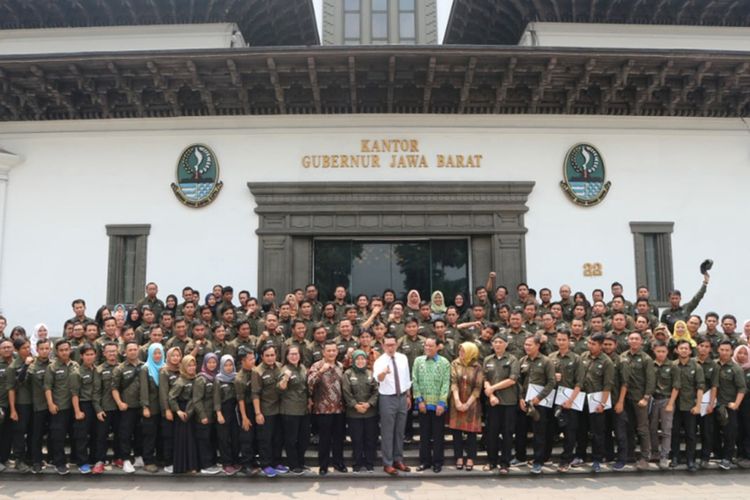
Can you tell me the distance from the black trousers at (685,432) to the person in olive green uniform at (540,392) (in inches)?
71.1

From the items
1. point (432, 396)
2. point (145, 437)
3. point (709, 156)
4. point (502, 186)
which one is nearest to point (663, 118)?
point (709, 156)

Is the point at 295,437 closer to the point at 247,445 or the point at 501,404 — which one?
the point at 247,445

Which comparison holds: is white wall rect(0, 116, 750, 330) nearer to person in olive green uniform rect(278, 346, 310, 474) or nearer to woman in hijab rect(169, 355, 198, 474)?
woman in hijab rect(169, 355, 198, 474)

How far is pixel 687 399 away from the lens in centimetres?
770

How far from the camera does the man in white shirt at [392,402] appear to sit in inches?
292

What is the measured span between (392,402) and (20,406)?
196 inches

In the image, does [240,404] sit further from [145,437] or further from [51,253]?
[51,253]

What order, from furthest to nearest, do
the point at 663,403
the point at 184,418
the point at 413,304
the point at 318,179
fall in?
the point at 318,179
the point at 413,304
the point at 663,403
the point at 184,418

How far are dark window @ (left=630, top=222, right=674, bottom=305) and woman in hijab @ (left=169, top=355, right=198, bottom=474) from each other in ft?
28.5

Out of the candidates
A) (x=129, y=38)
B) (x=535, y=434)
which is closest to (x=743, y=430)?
(x=535, y=434)

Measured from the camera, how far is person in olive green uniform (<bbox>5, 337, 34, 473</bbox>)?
749cm

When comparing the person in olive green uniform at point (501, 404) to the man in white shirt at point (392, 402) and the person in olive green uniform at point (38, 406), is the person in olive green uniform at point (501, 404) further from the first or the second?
the person in olive green uniform at point (38, 406)

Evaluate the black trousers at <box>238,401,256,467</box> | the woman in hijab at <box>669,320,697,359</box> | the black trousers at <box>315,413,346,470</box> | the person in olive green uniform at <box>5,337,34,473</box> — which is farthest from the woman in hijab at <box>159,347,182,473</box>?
the woman in hijab at <box>669,320,697,359</box>

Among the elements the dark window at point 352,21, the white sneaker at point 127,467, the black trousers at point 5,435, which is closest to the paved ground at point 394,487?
the white sneaker at point 127,467
